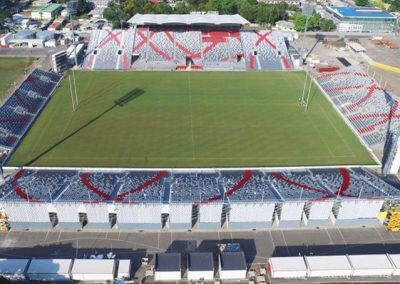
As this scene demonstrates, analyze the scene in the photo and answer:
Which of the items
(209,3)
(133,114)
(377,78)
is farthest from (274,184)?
(209,3)

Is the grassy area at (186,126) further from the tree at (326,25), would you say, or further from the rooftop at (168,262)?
the tree at (326,25)

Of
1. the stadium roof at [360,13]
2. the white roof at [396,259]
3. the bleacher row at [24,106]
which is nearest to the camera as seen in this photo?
the white roof at [396,259]

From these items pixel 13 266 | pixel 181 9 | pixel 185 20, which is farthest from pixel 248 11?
pixel 13 266

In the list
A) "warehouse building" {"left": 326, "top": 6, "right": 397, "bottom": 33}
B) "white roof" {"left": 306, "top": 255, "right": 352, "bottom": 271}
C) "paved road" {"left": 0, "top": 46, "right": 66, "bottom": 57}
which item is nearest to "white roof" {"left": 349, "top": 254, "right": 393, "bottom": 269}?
"white roof" {"left": 306, "top": 255, "right": 352, "bottom": 271}

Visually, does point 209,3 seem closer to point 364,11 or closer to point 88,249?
point 364,11

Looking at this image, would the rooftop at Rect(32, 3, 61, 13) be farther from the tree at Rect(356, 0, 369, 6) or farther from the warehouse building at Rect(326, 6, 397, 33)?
the tree at Rect(356, 0, 369, 6)

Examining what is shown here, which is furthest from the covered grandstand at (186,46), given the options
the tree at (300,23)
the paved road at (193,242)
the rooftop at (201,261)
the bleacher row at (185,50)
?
the rooftop at (201,261)

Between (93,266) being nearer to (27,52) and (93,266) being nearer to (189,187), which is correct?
(189,187)
